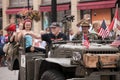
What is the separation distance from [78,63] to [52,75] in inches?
25.8

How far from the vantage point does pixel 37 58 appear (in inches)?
384

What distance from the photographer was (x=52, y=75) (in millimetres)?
8523

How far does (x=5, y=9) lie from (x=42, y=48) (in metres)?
28.1

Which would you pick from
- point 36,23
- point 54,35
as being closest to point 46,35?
point 54,35

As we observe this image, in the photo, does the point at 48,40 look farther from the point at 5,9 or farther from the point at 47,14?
the point at 5,9

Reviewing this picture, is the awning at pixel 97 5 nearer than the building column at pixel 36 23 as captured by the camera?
Yes

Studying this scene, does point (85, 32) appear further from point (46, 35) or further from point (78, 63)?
point (78, 63)

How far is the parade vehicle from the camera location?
796cm

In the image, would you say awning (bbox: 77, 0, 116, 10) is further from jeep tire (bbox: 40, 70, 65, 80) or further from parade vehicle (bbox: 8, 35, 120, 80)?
jeep tire (bbox: 40, 70, 65, 80)

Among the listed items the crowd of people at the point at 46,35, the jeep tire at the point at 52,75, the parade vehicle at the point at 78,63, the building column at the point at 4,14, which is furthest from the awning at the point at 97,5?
the jeep tire at the point at 52,75

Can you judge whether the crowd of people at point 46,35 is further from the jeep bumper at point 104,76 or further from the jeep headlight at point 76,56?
the jeep bumper at point 104,76

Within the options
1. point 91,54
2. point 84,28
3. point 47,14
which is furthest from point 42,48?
point 47,14

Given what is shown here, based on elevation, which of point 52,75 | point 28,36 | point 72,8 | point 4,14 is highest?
point 72,8

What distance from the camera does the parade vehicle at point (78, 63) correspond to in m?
7.96
